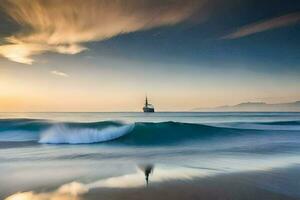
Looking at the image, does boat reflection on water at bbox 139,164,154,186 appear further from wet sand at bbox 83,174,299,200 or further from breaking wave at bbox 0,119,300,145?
breaking wave at bbox 0,119,300,145

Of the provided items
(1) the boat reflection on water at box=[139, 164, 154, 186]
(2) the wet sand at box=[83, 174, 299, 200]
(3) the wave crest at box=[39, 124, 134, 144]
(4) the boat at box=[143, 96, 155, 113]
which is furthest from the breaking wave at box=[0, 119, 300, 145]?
(4) the boat at box=[143, 96, 155, 113]

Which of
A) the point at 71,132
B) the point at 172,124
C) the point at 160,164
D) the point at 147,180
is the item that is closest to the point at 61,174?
the point at 147,180

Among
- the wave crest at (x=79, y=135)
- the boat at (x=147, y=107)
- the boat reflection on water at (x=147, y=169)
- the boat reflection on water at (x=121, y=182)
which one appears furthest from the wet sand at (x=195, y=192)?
the boat at (x=147, y=107)

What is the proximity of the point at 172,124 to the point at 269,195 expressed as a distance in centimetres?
1235

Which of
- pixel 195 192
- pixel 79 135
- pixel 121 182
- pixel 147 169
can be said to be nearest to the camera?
pixel 195 192

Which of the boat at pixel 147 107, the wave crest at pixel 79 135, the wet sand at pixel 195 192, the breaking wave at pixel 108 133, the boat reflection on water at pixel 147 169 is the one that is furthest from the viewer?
the boat at pixel 147 107

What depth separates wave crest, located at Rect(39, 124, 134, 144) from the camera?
11.9 meters

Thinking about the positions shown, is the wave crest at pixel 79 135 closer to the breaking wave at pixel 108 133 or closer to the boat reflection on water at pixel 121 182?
the breaking wave at pixel 108 133

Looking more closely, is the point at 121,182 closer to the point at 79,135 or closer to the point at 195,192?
the point at 195,192

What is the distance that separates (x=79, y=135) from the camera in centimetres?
1252

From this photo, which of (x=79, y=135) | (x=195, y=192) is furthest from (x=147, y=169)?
(x=79, y=135)

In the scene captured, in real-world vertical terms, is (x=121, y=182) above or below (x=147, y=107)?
below

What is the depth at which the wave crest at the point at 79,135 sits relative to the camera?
1187 centimetres

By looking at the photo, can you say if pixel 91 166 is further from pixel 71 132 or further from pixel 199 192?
pixel 71 132
